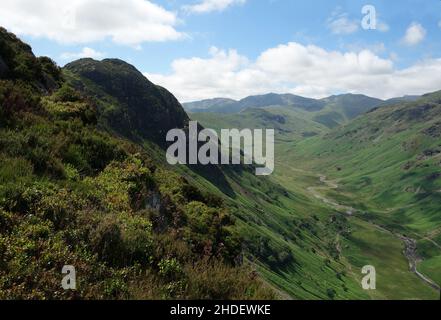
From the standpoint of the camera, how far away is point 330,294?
5974 inches

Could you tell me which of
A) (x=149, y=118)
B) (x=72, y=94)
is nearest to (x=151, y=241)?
(x=72, y=94)

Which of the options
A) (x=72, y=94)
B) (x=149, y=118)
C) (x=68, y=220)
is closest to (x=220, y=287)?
(x=68, y=220)

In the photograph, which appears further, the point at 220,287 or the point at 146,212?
the point at 146,212

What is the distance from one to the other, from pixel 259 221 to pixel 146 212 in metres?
168

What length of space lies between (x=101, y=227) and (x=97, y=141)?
9389 mm

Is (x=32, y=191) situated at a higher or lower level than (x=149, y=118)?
lower

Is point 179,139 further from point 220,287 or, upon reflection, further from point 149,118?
point 220,287

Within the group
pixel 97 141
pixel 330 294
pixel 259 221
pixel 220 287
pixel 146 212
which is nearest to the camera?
pixel 220 287

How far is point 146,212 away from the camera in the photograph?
16.3 metres

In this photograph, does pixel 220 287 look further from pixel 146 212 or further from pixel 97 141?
pixel 97 141

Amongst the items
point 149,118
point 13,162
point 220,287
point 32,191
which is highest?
point 149,118
